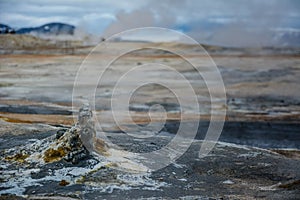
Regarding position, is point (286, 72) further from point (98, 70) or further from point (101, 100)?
point (101, 100)

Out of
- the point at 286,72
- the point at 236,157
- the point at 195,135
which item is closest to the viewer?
the point at 236,157

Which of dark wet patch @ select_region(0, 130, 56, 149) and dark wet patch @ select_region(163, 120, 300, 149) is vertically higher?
dark wet patch @ select_region(0, 130, 56, 149)

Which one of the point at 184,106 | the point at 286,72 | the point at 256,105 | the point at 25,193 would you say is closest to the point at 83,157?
the point at 25,193

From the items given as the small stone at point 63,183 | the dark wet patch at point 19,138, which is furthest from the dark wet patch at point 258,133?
the small stone at point 63,183

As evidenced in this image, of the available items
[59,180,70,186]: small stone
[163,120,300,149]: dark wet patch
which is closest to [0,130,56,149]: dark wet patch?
[59,180,70,186]: small stone

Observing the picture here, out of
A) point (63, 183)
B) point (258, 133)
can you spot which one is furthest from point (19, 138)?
point (258, 133)

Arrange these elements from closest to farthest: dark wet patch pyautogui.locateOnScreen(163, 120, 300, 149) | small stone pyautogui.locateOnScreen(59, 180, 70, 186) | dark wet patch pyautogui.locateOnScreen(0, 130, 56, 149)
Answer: small stone pyautogui.locateOnScreen(59, 180, 70, 186), dark wet patch pyautogui.locateOnScreen(0, 130, 56, 149), dark wet patch pyautogui.locateOnScreen(163, 120, 300, 149)

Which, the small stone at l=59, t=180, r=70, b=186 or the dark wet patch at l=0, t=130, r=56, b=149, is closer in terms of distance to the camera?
the small stone at l=59, t=180, r=70, b=186

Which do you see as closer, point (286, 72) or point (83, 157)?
point (83, 157)

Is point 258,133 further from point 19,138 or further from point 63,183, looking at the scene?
point 63,183

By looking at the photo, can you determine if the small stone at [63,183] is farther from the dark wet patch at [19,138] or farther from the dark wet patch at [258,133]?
the dark wet patch at [258,133]

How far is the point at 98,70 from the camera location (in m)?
35.9

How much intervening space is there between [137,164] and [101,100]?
1278 centimetres

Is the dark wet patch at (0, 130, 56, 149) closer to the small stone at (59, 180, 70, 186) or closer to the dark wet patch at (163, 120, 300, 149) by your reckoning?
the small stone at (59, 180, 70, 186)
